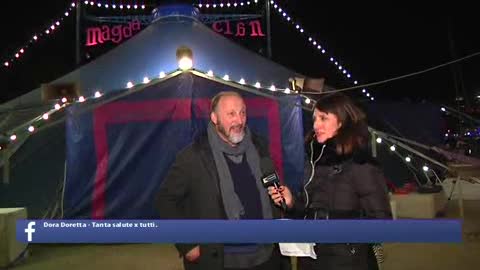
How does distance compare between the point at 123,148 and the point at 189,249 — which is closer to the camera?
the point at 189,249

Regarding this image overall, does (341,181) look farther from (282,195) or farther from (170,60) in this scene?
(170,60)

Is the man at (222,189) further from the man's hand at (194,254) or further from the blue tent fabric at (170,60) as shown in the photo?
the blue tent fabric at (170,60)

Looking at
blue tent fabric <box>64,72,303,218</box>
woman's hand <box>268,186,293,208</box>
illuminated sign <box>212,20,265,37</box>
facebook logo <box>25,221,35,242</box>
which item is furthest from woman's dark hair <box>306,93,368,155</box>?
illuminated sign <box>212,20,265,37</box>

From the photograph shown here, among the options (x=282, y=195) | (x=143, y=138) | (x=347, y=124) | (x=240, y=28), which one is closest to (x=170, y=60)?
(x=143, y=138)

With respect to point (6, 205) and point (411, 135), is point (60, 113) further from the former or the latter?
point (411, 135)

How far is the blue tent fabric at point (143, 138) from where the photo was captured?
16.0 feet

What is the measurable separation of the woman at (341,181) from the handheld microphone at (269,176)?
0.39ft

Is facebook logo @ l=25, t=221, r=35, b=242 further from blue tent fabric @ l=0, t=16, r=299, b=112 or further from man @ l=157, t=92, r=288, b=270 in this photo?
blue tent fabric @ l=0, t=16, r=299, b=112

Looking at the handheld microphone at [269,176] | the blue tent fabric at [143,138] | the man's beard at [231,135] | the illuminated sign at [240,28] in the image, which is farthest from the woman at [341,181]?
the illuminated sign at [240,28]

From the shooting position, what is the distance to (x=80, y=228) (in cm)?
146

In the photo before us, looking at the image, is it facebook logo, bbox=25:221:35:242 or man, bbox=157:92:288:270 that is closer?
facebook logo, bbox=25:221:35:242

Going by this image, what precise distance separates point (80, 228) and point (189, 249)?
62cm

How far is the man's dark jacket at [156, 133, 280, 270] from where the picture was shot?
192 centimetres

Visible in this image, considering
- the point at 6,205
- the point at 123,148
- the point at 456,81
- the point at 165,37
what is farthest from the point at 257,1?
the point at 456,81
